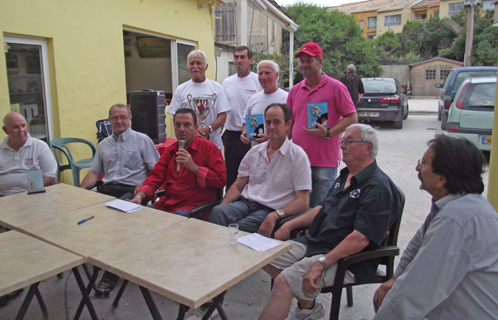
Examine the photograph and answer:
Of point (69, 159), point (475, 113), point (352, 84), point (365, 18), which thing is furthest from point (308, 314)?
point (365, 18)

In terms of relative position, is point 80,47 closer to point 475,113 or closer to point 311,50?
point 311,50

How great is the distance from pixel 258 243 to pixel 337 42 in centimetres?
2856

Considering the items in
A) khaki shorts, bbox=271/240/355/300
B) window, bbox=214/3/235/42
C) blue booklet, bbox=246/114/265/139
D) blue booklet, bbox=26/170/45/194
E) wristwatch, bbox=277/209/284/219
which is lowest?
khaki shorts, bbox=271/240/355/300

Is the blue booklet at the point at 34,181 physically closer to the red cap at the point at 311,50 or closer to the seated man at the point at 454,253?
the red cap at the point at 311,50

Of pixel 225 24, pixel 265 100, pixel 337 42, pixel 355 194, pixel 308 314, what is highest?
pixel 337 42

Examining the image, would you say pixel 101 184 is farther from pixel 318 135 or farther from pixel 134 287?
pixel 318 135

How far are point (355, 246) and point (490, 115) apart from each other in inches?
247

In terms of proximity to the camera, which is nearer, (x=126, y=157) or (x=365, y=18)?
(x=126, y=157)

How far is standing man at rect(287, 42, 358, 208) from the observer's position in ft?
11.6

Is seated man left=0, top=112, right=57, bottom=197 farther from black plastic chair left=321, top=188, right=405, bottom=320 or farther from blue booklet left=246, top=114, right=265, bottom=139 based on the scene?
black plastic chair left=321, top=188, right=405, bottom=320

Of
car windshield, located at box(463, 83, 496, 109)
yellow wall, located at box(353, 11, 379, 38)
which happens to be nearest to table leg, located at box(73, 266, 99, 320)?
car windshield, located at box(463, 83, 496, 109)

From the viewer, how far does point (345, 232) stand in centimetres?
249

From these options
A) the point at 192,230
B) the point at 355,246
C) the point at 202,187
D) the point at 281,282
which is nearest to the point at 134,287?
the point at 202,187

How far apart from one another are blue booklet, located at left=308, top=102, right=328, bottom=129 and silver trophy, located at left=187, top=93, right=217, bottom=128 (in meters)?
1.37
